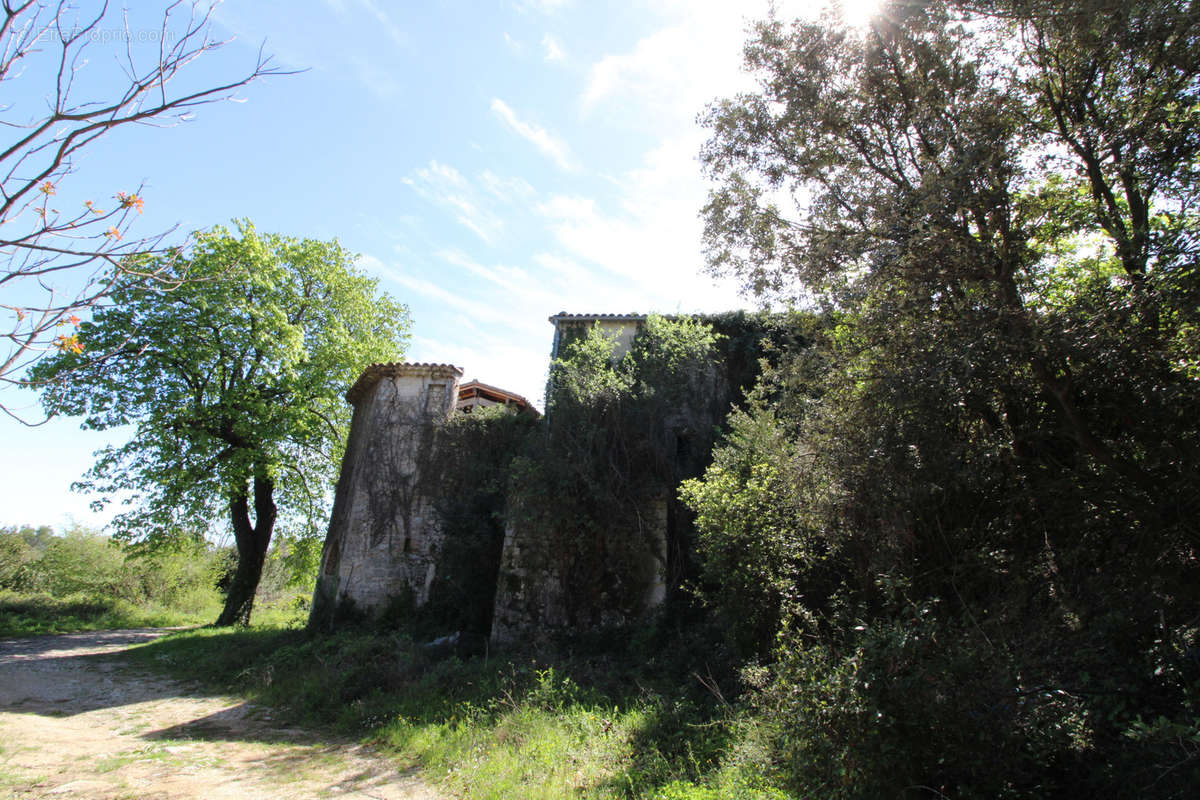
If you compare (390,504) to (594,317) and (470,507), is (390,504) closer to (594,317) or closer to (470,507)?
(470,507)

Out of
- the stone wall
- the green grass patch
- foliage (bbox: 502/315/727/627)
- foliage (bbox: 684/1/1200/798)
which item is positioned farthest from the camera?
the green grass patch

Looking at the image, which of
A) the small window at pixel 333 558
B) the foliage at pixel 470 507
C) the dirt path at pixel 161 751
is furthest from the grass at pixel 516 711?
the small window at pixel 333 558

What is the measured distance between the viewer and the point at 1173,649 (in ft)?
15.4

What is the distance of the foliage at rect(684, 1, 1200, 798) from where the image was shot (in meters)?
4.61

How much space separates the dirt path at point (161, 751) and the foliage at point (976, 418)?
14.3 feet

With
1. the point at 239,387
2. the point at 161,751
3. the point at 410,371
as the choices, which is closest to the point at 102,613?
the point at 239,387

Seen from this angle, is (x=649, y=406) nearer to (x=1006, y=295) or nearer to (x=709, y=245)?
(x=709, y=245)

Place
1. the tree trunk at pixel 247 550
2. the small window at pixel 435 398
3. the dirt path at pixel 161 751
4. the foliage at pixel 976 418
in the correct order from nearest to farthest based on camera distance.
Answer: the foliage at pixel 976 418 → the dirt path at pixel 161 751 → the small window at pixel 435 398 → the tree trunk at pixel 247 550

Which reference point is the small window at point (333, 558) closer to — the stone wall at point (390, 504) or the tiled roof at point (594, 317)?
the stone wall at point (390, 504)

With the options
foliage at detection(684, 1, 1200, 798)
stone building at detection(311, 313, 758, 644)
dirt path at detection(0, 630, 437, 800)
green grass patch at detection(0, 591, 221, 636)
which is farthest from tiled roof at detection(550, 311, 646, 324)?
green grass patch at detection(0, 591, 221, 636)

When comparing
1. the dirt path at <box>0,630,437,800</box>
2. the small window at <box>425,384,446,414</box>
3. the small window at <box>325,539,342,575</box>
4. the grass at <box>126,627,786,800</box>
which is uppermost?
the small window at <box>425,384,446,414</box>

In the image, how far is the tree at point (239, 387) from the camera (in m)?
16.6

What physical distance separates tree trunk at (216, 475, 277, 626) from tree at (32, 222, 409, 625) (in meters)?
0.03

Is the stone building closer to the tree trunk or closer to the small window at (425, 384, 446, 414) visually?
the small window at (425, 384, 446, 414)
